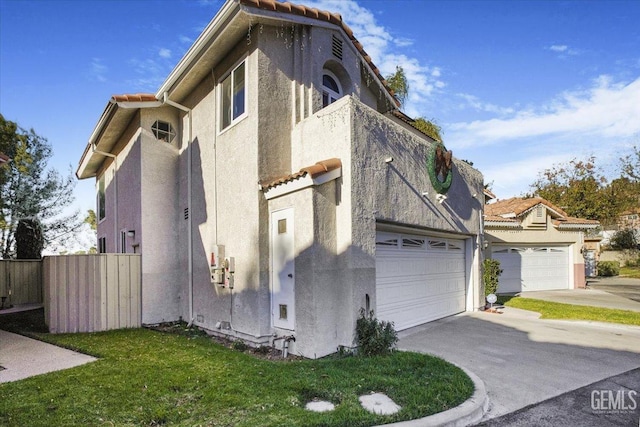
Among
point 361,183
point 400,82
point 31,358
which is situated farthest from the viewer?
point 400,82

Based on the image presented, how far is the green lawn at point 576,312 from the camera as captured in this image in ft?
31.2

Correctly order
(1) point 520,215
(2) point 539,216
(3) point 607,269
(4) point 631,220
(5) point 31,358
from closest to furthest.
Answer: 1. (5) point 31,358
2. (1) point 520,215
3. (2) point 539,216
4. (3) point 607,269
5. (4) point 631,220

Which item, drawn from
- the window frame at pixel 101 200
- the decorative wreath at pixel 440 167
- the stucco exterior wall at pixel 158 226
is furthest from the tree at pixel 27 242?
the decorative wreath at pixel 440 167

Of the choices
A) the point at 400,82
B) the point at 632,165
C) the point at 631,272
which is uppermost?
the point at 400,82

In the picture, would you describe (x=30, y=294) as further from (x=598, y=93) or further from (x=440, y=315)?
(x=598, y=93)

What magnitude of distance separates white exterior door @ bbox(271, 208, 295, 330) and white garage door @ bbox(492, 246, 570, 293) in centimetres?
1321

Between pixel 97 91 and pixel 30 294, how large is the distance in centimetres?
916

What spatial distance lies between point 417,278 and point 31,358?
7933 mm

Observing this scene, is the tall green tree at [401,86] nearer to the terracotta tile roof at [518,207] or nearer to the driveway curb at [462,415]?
the terracotta tile roof at [518,207]

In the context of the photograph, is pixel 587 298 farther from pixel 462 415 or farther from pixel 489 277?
pixel 462 415

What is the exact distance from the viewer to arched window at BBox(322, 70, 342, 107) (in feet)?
27.9

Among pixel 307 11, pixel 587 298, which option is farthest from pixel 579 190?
pixel 307 11

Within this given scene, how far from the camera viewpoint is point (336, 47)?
27.7 ft

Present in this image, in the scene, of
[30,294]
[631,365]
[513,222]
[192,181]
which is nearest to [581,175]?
[513,222]
